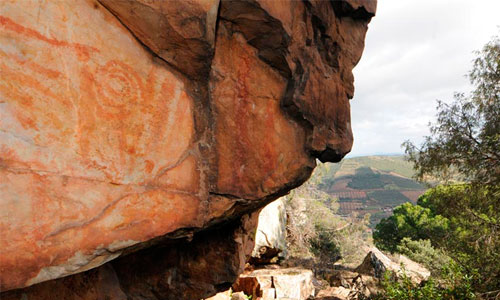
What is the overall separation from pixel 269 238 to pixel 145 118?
812cm

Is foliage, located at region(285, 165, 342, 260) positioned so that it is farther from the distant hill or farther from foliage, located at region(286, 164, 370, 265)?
the distant hill

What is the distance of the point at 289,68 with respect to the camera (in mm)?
3152

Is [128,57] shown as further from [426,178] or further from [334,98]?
[426,178]

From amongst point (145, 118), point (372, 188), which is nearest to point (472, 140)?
point (145, 118)

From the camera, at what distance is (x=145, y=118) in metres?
2.36

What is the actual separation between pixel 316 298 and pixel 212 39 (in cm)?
768

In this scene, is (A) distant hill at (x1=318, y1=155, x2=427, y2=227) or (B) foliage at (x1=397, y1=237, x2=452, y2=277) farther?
(A) distant hill at (x1=318, y1=155, x2=427, y2=227)

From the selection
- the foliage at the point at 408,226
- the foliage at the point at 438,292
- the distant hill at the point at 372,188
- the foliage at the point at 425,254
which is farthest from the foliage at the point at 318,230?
the distant hill at the point at 372,188

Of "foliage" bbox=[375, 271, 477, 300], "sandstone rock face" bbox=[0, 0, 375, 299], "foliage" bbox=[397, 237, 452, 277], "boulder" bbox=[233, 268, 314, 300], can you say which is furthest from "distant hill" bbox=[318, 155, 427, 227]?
"sandstone rock face" bbox=[0, 0, 375, 299]

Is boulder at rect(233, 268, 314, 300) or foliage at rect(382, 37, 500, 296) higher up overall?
foliage at rect(382, 37, 500, 296)

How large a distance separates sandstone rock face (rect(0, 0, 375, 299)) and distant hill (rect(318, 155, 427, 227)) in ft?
138

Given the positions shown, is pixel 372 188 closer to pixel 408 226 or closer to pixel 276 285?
pixel 408 226

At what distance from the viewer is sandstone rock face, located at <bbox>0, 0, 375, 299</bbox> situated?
1.76 metres

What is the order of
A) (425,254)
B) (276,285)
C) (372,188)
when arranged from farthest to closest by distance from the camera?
(372,188), (425,254), (276,285)
